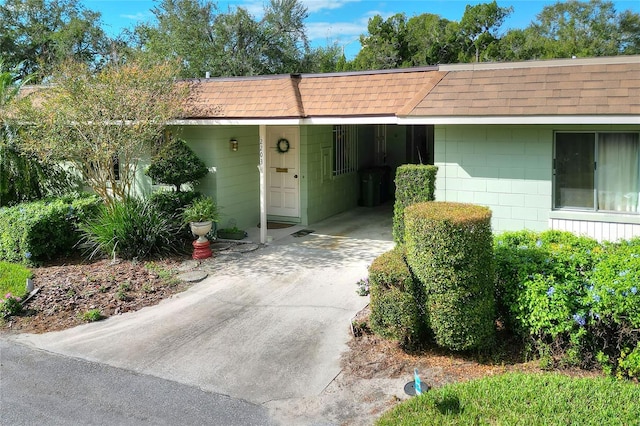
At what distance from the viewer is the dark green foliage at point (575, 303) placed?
520 cm

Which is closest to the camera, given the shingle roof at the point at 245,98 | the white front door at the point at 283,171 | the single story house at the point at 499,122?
the single story house at the point at 499,122

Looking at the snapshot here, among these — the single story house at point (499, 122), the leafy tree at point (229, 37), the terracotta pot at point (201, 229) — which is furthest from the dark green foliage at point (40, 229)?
the leafy tree at point (229, 37)

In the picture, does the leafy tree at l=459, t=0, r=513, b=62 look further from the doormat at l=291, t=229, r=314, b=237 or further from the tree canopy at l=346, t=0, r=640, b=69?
the doormat at l=291, t=229, r=314, b=237

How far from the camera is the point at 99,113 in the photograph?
389 inches

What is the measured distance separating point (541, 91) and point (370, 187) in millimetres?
7055

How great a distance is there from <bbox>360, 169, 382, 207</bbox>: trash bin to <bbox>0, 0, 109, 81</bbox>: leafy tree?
882 inches

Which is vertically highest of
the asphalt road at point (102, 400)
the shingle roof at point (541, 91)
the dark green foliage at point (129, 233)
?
the shingle roof at point (541, 91)

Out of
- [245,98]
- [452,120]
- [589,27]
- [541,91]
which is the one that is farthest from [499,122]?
[589,27]

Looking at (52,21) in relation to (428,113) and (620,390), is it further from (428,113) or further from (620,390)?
(620,390)

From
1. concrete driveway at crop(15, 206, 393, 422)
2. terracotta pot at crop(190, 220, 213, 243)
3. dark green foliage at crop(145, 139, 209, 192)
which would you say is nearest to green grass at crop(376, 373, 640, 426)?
concrete driveway at crop(15, 206, 393, 422)

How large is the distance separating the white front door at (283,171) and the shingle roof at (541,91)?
424cm

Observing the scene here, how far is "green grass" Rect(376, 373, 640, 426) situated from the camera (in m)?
4.59

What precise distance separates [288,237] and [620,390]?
786 cm

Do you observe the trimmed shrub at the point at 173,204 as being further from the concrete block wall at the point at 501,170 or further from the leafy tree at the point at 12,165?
→ the concrete block wall at the point at 501,170
